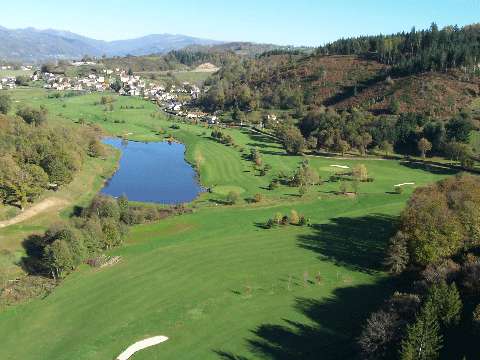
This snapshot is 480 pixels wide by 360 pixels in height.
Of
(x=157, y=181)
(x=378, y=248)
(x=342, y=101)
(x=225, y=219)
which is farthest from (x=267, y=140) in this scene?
(x=378, y=248)

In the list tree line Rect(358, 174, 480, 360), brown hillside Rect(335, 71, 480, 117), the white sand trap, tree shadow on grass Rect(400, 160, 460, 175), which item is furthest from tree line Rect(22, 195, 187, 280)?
brown hillside Rect(335, 71, 480, 117)

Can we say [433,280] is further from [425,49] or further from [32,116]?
[425,49]

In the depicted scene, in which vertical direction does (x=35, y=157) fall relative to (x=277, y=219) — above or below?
above


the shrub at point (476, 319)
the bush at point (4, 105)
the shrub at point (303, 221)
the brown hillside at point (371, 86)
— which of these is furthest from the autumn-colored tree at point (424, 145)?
the bush at point (4, 105)

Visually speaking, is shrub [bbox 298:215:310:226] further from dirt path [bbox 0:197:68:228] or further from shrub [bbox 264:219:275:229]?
dirt path [bbox 0:197:68:228]

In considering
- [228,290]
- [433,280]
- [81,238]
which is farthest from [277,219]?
[433,280]

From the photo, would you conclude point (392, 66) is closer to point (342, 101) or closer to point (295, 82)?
point (342, 101)
